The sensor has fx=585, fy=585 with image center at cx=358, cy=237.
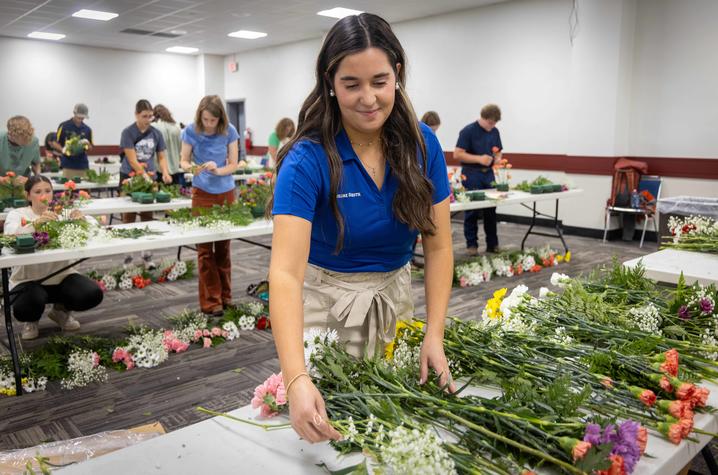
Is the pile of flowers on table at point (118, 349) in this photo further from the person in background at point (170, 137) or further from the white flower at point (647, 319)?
the person in background at point (170, 137)

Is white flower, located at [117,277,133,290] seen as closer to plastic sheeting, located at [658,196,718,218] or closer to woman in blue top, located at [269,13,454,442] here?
woman in blue top, located at [269,13,454,442]

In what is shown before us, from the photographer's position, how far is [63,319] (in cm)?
414

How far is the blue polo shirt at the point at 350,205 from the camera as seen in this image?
1.24 metres

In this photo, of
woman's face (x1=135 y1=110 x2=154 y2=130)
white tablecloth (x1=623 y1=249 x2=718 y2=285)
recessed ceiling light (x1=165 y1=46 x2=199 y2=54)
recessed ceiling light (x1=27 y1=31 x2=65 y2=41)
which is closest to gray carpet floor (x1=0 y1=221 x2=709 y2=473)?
white tablecloth (x1=623 y1=249 x2=718 y2=285)

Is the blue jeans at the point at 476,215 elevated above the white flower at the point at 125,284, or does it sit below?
above

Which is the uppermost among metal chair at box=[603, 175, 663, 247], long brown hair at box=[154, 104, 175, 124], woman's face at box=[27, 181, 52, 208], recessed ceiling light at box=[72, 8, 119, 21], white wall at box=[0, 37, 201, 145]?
recessed ceiling light at box=[72, 8, 119, 21]

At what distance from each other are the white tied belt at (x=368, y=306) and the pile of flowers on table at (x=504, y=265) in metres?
3.99

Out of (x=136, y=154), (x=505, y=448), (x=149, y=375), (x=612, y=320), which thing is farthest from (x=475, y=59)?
(x=505, y=448)

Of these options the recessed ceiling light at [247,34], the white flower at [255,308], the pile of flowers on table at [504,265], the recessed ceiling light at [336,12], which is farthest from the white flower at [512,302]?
the recessed ceiling light at [247,34]

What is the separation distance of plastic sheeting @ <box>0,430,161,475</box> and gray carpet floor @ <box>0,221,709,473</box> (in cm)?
44

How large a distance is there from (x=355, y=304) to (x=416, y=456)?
601 millimetres

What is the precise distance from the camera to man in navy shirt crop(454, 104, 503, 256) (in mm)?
6320

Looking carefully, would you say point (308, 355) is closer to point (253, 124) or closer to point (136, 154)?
point (136, 154)

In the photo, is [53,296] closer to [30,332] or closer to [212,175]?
[30,332]
